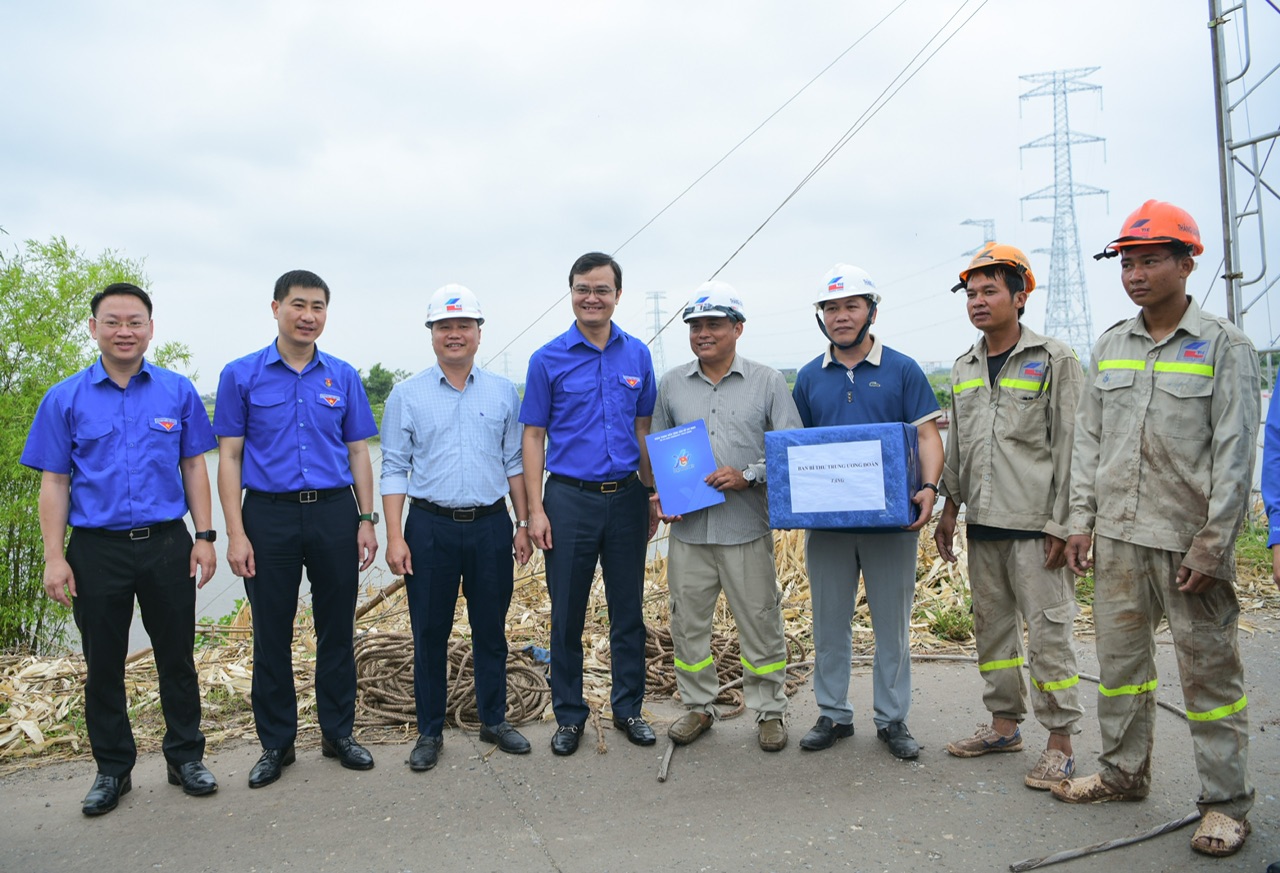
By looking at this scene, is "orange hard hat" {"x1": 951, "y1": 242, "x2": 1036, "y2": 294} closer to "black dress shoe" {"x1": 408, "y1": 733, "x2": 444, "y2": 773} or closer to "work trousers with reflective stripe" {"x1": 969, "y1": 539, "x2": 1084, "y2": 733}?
"work trousers with reflective stripe" {"x1": 969, "y1": 539, "x2": 1084, "y2": 733}

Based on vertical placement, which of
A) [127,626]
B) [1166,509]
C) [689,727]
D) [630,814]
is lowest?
[630,814]

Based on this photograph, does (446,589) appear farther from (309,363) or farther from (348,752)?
(309,363)

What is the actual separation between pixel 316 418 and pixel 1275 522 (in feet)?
13.4

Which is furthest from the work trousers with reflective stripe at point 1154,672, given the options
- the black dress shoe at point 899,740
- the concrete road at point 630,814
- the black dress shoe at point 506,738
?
the black dress shoe at point 506,738

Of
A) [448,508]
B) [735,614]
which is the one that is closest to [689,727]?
[735,614]

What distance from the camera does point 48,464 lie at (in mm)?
4270

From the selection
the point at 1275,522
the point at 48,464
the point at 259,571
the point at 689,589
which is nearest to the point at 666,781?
the point at 689,589

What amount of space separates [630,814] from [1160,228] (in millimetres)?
3285

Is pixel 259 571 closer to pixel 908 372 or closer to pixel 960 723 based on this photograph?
pixel 908 372

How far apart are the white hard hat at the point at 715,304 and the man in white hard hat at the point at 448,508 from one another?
1127 mm

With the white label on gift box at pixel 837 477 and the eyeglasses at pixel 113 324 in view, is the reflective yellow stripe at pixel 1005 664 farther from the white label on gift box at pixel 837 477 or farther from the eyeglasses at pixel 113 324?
the eyeglasses at pixel 113 324

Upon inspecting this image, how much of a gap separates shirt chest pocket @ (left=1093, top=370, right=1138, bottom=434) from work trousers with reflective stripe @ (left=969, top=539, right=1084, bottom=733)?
0.70 metres

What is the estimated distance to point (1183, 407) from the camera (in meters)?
3.70

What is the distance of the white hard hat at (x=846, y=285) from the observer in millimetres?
4684
